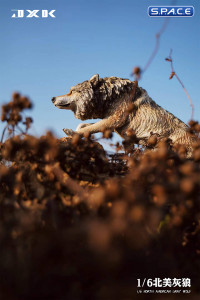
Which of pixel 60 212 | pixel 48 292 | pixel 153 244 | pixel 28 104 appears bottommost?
pixel 48 292

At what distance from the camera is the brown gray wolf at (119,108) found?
4.27 m

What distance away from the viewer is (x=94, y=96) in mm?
4328

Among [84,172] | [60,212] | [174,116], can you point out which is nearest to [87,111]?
[174,116]

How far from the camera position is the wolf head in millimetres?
4344

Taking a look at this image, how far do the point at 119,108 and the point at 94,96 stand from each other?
0.50 metres

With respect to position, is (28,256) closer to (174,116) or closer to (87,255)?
(87,255)

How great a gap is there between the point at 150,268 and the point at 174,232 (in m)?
0.16

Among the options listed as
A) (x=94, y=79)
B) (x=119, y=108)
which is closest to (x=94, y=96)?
(x=94, y=79)

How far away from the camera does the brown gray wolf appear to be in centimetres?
427

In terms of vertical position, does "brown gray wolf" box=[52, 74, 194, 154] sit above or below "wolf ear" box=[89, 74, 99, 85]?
below

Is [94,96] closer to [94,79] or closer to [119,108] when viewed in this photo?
[94,79]

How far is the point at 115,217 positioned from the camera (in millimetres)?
582

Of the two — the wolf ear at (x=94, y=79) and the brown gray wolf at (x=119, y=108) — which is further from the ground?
the wolf ear at (x=94, y=79)

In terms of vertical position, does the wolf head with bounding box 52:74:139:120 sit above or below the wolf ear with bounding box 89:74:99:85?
below
